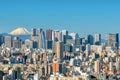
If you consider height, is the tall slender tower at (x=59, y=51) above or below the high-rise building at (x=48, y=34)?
below

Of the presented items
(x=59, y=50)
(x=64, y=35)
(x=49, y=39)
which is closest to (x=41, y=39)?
(x=49, y=39)

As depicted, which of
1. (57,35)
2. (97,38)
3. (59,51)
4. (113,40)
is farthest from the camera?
(97,38)

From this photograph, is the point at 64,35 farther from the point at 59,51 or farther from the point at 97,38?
the point at 59,51

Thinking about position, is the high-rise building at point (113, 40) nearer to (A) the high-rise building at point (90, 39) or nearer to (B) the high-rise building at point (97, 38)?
(B) the high-rise building at point (97, 38)

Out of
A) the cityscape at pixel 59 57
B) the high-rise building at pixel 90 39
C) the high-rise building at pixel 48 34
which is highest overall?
the high-rise building at pixel 48 34

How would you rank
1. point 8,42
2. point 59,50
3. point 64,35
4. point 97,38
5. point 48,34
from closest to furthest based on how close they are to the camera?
point 59,50 → point 8,42 → point 64,35 → point 97,38 → point 48,34

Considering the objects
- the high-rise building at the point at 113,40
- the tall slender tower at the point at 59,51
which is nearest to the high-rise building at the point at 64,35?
the high-rise building at the point at 113,40

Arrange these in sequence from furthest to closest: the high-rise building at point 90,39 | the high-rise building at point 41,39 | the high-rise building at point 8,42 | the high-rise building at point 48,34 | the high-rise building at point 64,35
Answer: the high-rise building at point 48,34 < the high-rise building at point 64,35 < the high-rise building at point 90,39 < the high-rise building at point 41,39 < the high-rise building at point 8,42

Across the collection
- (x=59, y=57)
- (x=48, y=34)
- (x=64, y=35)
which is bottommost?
(x=59, y=57)
